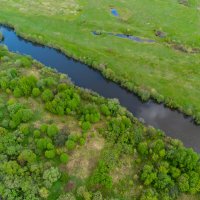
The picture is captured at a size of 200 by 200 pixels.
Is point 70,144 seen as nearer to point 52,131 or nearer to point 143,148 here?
point 52,131

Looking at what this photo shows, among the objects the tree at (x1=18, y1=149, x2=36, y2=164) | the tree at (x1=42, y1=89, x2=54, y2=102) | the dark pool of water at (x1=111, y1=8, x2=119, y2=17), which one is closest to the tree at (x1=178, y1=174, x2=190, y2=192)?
the tree at (x1=18, y1=149, x2=36, y2=164)

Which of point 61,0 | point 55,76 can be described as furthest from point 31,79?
point 61,0

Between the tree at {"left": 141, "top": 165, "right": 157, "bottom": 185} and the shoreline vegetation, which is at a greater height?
the shoreline vegetation

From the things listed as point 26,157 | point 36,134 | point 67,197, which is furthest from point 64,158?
point 36,134

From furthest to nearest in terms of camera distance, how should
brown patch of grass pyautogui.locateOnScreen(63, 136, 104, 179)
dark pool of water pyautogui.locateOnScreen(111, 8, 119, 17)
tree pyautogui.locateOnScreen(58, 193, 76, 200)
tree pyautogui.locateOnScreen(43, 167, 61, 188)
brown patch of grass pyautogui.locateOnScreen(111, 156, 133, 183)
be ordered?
dark pool of water pyautogui.locateOnScreen(111, 8, 119, 17), brown patch of grass pyautogui.locateOnScreen(63, 136, 104, 179), brown patch of grass pyautogui.locateOnScreen(111, 156, 133, 183), tree pyautogui.locateOnScreen(43, 167, 61, 188), tree pyautogui.locateOnScreen(58, 193, 76, 200)

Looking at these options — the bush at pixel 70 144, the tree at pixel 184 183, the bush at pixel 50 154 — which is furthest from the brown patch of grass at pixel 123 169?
the bush at pixel 50 154

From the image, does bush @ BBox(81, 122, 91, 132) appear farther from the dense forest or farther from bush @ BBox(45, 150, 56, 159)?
bush @ BBox(45, 150, 56, 159)

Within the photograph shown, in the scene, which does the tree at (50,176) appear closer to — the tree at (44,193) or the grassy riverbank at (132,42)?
the tree at (44,193)
